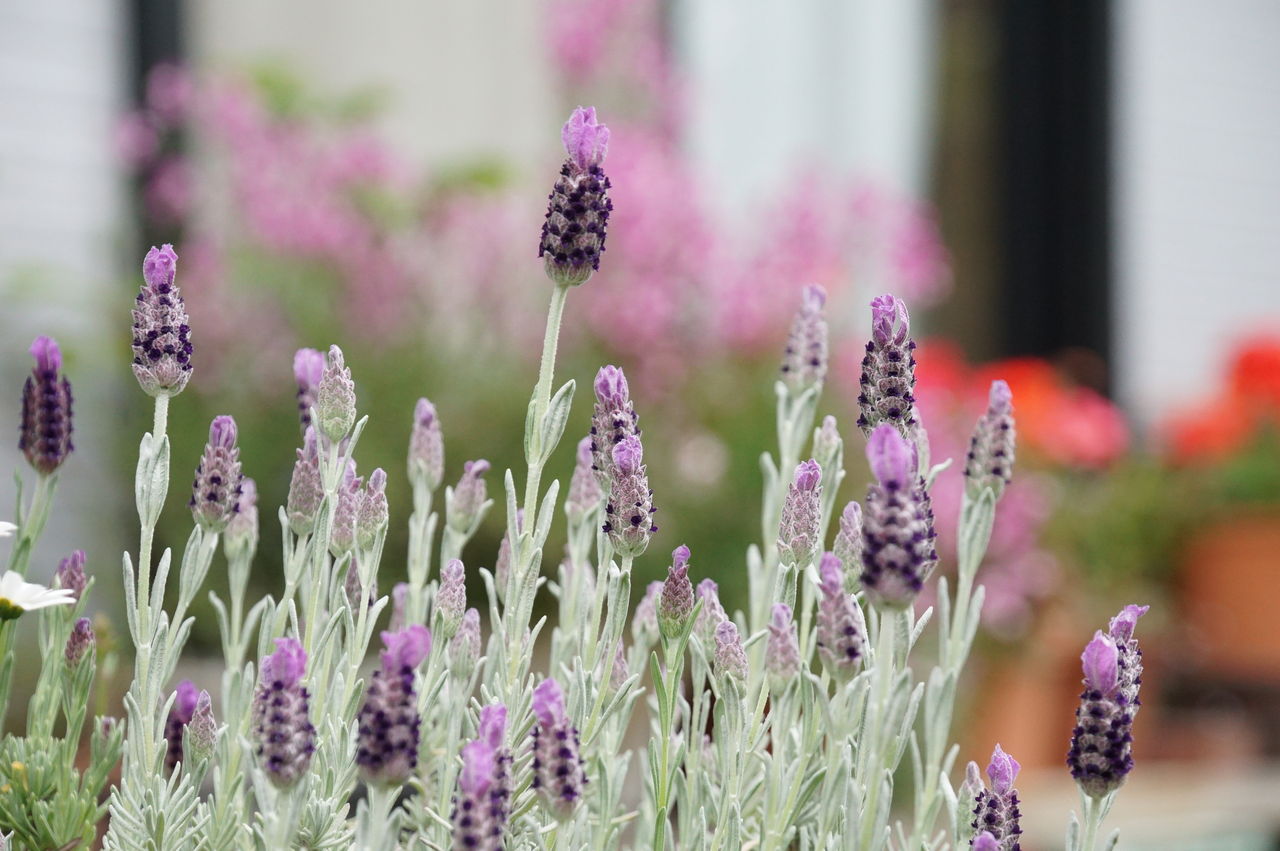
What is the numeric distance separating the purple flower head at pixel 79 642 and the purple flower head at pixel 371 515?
137mm

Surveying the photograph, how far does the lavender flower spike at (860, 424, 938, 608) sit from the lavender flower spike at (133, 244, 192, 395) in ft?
1.01

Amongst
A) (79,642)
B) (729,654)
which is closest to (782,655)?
(729,654)

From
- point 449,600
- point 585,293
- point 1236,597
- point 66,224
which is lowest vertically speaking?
point 449,600

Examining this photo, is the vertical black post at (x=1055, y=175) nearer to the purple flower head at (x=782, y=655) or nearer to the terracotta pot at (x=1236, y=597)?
the terracotta pot at (x=1236, y=597)

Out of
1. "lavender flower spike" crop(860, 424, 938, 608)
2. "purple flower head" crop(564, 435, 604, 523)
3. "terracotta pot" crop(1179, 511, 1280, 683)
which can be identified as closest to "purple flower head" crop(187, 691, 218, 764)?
"purple flower head" crop(564, 435, 604, 523)

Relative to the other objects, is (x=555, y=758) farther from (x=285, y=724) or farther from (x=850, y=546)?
(x=850, y=546)

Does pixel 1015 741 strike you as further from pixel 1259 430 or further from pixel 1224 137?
pixel 1224 137

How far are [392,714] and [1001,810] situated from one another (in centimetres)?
29

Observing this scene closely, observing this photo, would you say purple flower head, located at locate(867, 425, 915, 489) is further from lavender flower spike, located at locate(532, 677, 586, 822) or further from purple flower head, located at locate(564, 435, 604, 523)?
purple flower head, located at locate(564, 435, 604, 523)

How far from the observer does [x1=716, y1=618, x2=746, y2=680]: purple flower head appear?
606mm

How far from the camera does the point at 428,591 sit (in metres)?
0.74

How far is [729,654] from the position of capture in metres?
0.61

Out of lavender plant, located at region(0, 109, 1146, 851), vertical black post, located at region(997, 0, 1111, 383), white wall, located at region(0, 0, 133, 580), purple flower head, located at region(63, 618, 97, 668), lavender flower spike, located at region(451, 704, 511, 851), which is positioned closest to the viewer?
lavender flower spike, located at region(451, 704, 511, 851)

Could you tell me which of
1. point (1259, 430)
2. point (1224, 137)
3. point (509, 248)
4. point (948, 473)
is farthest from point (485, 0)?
point (1224, 137)
